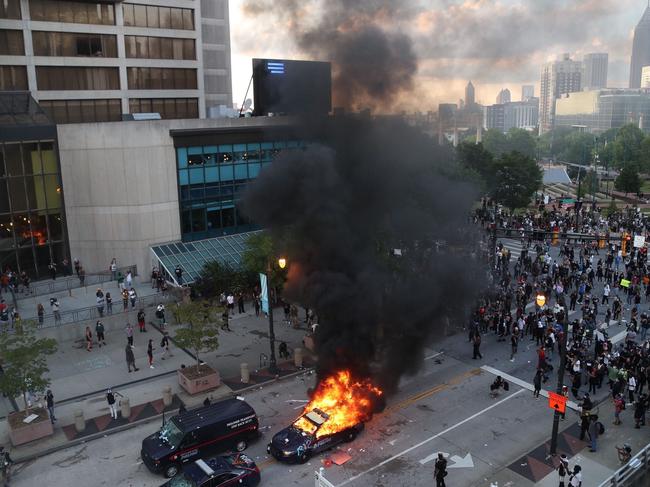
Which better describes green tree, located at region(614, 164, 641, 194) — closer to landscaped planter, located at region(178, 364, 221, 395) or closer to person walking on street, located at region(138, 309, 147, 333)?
person walking on street, located at region(138, 309, 147, 333)

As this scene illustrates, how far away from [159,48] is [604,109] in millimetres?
153243

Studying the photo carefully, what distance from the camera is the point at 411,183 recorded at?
23156mm

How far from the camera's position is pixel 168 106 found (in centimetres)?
4122

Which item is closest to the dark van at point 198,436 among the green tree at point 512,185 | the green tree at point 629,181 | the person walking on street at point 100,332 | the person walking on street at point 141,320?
the person walking on street at point 100,332

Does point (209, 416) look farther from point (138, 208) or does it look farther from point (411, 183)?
point (138, 208)

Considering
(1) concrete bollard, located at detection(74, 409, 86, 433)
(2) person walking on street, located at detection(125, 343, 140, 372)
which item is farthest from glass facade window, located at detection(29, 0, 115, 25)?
(1) concrete bollard, located at detection(74, 409, 86, 433)

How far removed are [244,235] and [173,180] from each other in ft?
18.5

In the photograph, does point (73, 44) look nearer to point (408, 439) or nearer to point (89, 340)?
point (89, 340)

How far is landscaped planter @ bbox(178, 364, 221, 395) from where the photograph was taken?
20188mm

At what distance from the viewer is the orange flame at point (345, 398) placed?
1705 centimetres

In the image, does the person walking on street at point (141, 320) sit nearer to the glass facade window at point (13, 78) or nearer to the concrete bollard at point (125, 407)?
the concrete bollard at point (125, 407)

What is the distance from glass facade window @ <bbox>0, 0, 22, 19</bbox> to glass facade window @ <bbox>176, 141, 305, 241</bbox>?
12407 millimetres

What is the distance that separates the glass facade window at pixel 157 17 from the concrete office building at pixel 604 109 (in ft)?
459

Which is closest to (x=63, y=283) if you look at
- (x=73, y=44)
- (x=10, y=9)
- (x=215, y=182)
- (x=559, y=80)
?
(x=215, y=182)
